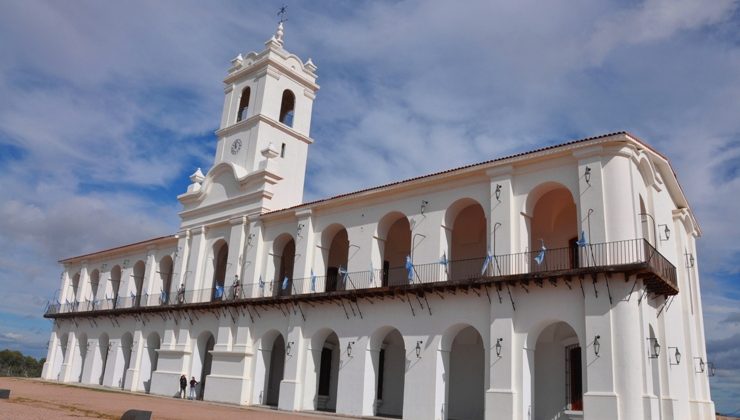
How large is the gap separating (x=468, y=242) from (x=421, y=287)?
15.1ft

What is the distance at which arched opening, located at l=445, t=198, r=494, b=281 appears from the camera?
23.6m

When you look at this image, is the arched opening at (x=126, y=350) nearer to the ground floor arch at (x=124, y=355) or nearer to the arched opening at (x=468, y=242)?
the ground floor arch at (x=124, y=355)

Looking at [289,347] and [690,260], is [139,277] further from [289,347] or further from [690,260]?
[690,260]

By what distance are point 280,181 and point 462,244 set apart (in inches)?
392

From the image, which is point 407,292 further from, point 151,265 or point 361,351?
point 151,265

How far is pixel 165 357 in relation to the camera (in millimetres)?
30672

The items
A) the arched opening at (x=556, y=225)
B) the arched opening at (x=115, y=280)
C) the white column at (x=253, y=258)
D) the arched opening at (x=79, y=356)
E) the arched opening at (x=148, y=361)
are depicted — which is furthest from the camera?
the arched opening at (x=115, y=280)

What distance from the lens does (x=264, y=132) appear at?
31.5 meters

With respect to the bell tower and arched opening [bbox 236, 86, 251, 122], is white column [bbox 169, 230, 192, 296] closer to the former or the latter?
the bell tower

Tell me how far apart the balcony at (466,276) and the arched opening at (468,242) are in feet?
0.19

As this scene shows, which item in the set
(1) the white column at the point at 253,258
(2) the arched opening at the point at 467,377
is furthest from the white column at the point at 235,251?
(2) the arched opening at the point at 467,377

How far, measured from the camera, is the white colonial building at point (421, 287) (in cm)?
1777

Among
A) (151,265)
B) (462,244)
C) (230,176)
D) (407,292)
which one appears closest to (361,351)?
(407,292)

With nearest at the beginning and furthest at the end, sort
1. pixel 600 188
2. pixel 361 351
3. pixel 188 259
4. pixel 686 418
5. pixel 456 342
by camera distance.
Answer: pixel 600 188 < pixel 686 418 < pixel 361 351 < pixel 456 342 < pixel 188 259
